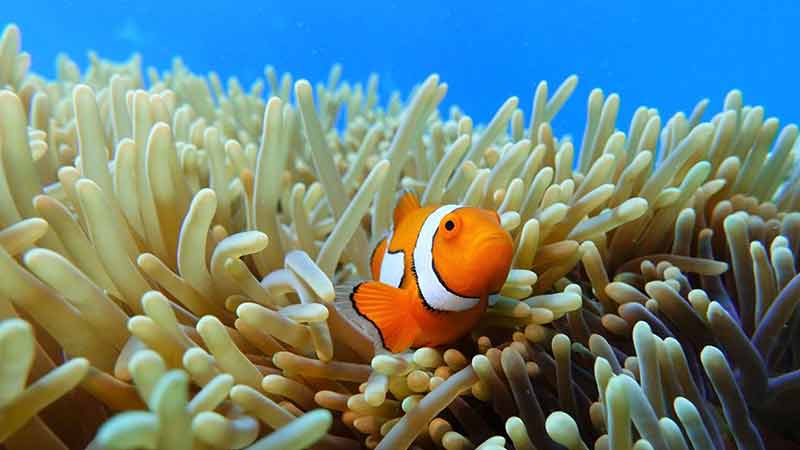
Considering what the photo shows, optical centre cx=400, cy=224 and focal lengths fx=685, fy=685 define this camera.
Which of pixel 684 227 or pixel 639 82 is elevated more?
pixel 639 82

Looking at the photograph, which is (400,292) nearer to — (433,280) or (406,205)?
(433,280)

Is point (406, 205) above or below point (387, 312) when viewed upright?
above

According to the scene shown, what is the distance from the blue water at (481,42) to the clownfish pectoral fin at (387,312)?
143 inches

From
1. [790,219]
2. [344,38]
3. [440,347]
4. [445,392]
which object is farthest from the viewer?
[344,38]

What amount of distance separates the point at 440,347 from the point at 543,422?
6.3 inches

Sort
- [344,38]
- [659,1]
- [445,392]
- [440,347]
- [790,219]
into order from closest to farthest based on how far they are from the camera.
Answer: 1. [445,392]
2. [440,347]
3. [790,219]
4. [659,1]
5. [344,38]

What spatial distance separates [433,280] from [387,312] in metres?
0.07

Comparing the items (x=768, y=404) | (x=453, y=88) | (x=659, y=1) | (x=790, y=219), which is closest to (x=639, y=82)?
(x=659, y=1)

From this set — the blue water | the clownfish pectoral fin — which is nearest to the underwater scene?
the clownfish pectoral fin

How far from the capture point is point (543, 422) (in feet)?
2.56

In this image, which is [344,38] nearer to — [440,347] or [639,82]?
[639,82]

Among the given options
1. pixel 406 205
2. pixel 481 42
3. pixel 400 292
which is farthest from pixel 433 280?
pixel 481 42

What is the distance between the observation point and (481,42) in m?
4.59

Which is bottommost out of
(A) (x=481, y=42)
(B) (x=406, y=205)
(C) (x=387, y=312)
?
(C) (x=387, y=312)
